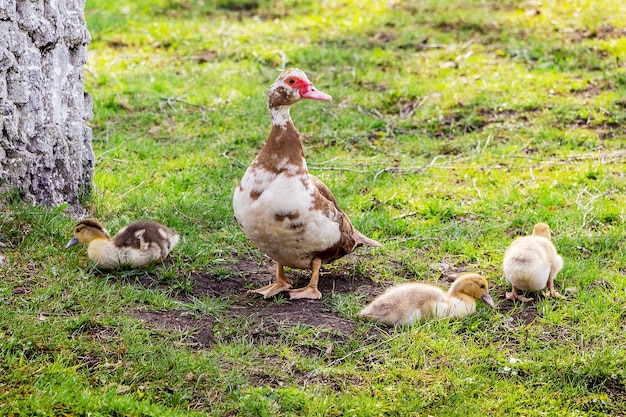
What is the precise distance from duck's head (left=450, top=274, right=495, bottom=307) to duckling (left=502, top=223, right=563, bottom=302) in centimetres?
27

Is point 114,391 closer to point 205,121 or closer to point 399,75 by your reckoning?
point 205,121

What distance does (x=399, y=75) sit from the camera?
425 inches

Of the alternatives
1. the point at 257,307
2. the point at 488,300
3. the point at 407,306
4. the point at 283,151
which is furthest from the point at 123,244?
the point at 488,300

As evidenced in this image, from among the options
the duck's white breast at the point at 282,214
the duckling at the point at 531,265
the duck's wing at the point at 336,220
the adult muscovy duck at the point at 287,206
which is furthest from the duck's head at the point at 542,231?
the duck's white breast at the point at 282,214

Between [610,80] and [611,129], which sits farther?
[610,80]

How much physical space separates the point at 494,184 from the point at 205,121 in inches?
128

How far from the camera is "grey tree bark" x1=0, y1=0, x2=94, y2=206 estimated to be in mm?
6152

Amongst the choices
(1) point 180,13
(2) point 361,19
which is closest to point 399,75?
(2) point 361,19

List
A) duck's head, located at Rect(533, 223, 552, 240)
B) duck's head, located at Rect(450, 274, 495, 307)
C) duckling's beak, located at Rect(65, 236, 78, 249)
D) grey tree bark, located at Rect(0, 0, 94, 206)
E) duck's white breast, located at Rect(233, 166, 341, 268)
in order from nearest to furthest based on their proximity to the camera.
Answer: duck's white breast, located at Rect(233, 166, 341, 268) → duck's head, located at Rect(450, 274, 495, 307) → duckling's beak, located at Rect(65, 236, 78, 249) → grey tree bark, located at Rect(0, 0, 94, 206) → duck's head, located at Rect(533, 223, 552, 240)

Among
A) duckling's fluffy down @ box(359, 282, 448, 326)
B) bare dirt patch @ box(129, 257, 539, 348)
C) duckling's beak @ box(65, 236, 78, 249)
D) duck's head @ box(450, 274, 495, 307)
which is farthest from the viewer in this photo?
duckling's beak @ box(65, 236, 78, 249)

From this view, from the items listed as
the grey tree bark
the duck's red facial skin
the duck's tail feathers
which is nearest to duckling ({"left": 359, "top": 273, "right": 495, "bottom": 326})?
the duck's tail feathers

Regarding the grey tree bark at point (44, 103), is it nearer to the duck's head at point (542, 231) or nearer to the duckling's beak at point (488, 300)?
the duckling's beak at point (488, 300)

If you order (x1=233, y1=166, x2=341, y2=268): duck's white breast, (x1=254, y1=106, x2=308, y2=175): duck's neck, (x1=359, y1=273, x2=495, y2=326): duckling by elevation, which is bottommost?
(x1=359, y1=273, x2=495, y2=326): duckling

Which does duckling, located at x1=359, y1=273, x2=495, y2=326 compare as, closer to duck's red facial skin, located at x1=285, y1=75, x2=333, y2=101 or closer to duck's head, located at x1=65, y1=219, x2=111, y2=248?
duck's red facial skin, located at x1=285, y1=75, x2=333, y2=101
